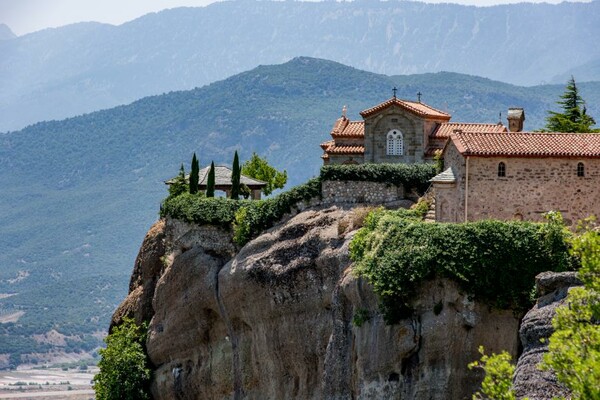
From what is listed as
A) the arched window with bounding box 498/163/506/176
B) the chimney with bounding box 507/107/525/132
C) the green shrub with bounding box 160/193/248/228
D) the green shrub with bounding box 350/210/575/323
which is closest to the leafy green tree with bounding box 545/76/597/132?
the chimney with bounding box 507/107/525/132

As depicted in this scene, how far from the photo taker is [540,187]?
175 ft

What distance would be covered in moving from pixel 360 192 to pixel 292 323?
20.4 ft

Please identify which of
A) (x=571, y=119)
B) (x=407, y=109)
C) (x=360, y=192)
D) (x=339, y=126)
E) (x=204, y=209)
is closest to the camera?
(x=360, y=192)

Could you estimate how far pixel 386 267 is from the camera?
49.3 metres

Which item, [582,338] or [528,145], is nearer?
[582,338]

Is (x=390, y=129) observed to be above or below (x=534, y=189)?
above

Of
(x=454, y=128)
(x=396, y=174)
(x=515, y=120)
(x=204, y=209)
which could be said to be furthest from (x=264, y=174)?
(x=396, y=174)

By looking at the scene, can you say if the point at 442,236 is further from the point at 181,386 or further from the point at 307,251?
the point at 181,386

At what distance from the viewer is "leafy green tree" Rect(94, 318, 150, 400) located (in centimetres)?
6756

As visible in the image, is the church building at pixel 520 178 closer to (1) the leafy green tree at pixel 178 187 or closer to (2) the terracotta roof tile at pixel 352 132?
(2) the terracotta roof tile at pixel 352 132

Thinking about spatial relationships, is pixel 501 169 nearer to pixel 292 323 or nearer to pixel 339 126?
pixel 292 323

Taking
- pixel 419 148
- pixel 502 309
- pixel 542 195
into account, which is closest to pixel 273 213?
pixel 419 148

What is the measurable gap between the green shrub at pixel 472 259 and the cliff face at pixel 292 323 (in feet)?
1.83

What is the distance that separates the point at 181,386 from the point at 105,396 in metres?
5.00
